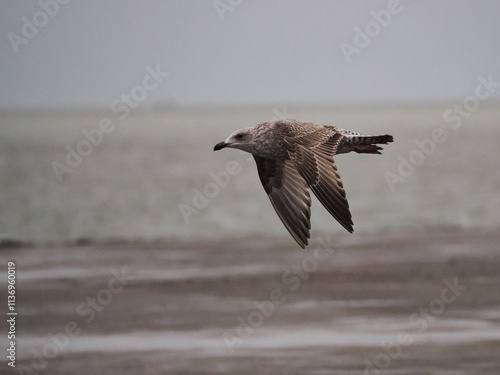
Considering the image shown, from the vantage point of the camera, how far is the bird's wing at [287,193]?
48.6 ft

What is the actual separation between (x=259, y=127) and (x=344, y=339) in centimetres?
1312

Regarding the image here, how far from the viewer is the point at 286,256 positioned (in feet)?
124

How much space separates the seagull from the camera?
13.2 metres

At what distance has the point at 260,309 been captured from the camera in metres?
29.2

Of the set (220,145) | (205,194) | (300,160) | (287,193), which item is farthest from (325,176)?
(205,194)

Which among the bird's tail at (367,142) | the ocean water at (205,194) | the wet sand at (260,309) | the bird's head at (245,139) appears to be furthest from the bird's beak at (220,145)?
the ocean water at (205,194)

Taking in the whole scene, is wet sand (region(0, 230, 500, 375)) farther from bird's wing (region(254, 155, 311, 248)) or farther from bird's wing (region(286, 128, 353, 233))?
bird's wing (region(286, 128, 353, 233))

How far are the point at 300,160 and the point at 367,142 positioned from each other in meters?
0.77

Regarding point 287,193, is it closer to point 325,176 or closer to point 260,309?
point 325,176

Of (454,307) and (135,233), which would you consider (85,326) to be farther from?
(135,233)

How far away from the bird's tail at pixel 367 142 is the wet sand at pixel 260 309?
11.0 meters

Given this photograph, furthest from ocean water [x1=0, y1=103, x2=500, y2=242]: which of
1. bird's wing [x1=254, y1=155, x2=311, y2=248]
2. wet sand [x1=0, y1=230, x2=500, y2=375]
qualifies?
bird's wing [x1=254, y1=155, x2=311, y2=248]

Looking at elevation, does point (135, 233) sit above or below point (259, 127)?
above

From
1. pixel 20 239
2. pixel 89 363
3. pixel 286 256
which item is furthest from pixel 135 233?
pixel 89 363
